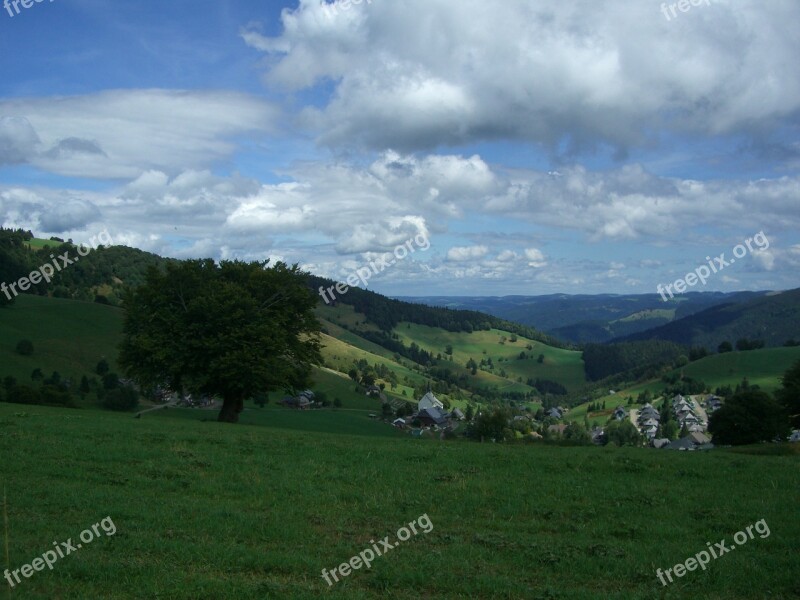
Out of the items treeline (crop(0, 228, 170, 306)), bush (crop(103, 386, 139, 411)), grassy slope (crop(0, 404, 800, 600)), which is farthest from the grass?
grassy slope (crop(0, 404, 800, 600))

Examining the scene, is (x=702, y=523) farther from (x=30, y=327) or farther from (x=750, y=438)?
(x=30, y=327)

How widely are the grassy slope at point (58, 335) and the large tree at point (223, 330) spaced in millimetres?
Result: 47168

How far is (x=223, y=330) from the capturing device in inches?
1515

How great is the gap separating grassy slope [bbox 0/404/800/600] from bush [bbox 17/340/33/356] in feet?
268

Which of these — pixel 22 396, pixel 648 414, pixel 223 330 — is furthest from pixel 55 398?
pixel 648 414

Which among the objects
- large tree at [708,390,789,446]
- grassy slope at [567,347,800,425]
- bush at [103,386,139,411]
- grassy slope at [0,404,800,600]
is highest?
grassy slope at [0,404,800,600]

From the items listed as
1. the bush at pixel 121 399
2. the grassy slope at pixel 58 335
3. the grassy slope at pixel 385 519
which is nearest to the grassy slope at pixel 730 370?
the grassy slope at pixel 58 335

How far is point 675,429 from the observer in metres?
97.6

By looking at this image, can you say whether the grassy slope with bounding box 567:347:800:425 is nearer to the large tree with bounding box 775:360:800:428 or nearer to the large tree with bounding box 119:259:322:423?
the large tree with bounding box 775:360:800:428

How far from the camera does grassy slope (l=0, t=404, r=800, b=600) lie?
874 centimetres

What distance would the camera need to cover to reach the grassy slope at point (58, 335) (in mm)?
88688

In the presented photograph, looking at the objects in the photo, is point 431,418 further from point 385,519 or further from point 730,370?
point 730,370

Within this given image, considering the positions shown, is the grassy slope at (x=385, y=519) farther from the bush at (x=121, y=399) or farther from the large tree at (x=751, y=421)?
the bush at (x=121, y=399)

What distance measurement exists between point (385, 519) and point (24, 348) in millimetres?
93735
